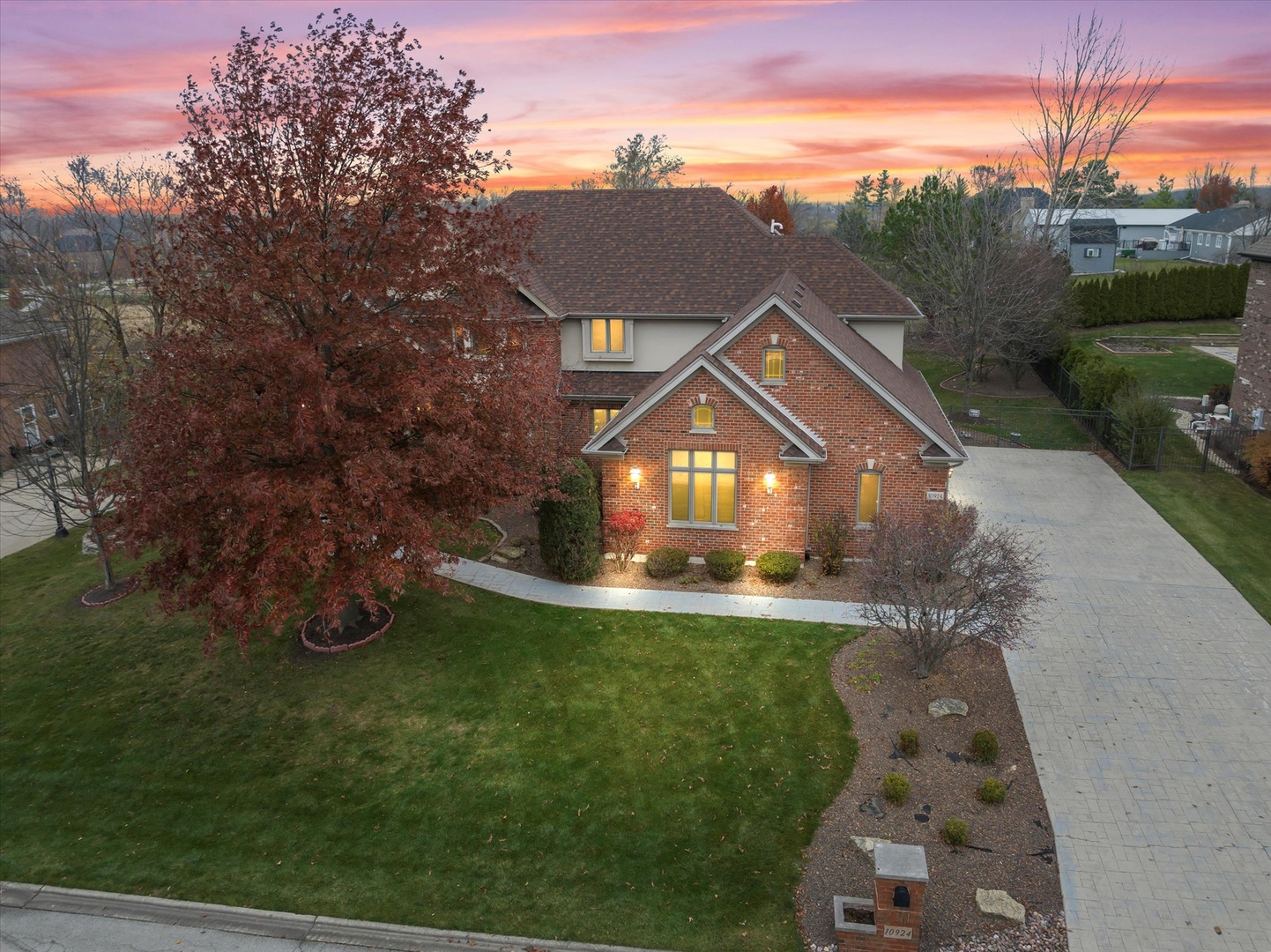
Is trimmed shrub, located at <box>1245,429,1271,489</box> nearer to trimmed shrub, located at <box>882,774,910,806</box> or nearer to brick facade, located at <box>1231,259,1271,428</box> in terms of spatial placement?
brick facade, located at <box>1231,259,1271,428</box>

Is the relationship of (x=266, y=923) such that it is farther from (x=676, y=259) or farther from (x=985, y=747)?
(x=676, y=259)

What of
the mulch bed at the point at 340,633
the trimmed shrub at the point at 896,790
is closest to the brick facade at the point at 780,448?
the mulch bed at the point at 340,633

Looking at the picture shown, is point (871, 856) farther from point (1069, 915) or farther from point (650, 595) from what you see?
point (650, 595)

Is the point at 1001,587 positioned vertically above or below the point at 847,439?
below

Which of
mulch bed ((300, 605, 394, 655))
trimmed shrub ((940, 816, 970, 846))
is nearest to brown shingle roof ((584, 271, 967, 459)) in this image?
mulch bed ((300, 605, 394, 655))

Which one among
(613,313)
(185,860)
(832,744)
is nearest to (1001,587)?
(832,744)
